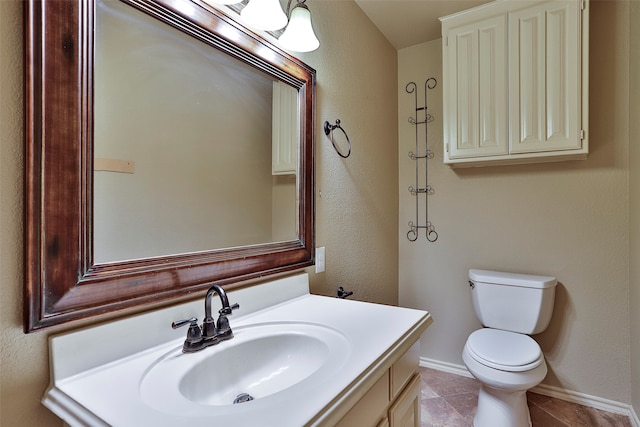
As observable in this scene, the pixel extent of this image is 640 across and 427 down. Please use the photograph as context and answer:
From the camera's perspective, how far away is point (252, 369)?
0.95 m

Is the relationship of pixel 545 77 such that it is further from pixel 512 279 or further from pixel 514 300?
pixel 514 300

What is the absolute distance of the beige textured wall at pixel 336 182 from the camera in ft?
2.15

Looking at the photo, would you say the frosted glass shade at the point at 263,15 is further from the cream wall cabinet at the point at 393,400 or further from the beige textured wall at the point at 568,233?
the beige textured wall at the point at 568,233

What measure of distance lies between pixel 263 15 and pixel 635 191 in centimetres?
202

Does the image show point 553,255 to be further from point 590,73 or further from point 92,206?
point 92,206

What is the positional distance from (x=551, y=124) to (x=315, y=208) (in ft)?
4.59

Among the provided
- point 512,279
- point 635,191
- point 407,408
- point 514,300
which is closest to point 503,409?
point 514,300

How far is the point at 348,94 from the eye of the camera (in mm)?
1829

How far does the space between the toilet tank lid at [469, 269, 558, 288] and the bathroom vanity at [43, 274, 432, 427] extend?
1.11m

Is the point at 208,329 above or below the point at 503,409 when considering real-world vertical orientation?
above

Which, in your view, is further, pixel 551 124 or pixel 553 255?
pixel 553 255

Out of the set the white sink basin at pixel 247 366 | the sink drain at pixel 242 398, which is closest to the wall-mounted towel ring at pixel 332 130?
the white sink basin at pixel 247 366

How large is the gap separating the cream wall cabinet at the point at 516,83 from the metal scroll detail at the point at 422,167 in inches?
11.1

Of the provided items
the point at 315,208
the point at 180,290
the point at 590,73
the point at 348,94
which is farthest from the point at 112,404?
the point at 590,73
